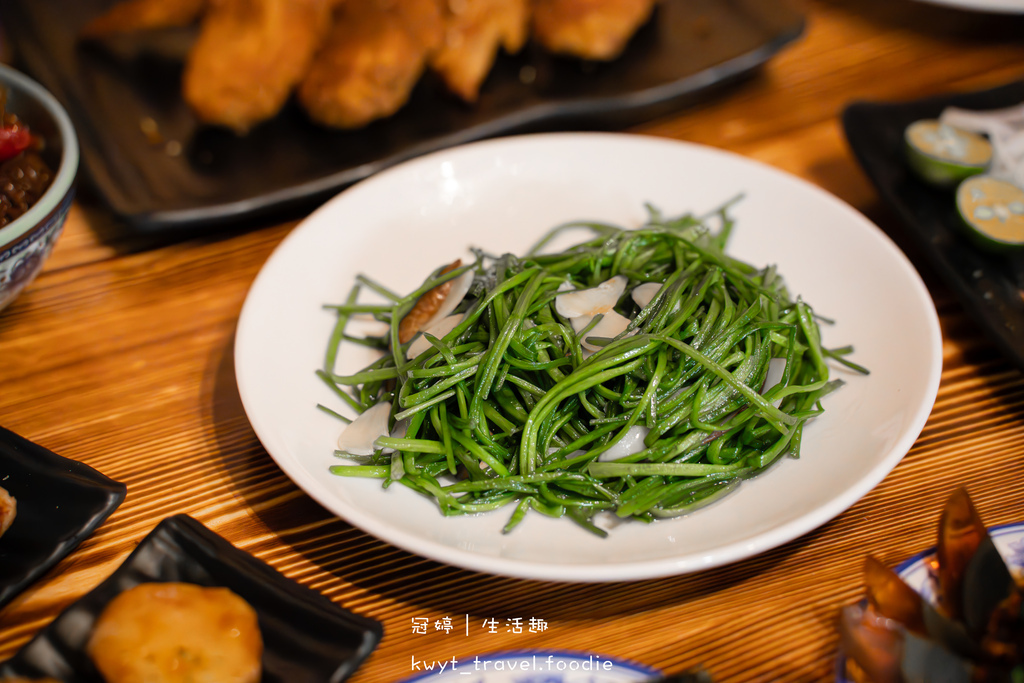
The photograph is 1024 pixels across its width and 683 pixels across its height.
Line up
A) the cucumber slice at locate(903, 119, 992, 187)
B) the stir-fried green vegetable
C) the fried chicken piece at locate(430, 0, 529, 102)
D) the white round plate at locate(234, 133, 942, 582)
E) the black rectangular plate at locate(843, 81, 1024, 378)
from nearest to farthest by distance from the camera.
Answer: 1. the white round plate at locate(234, 133, 942, 582)
2. the stir-fried green vegetable
3. the black rectangular plate at locate(843, 81, 1024, 378)
4. the cucumber slice at locate(903, 119, 992, 187)
5. the fried chicken piece at locate(430, 0, 529, 102)

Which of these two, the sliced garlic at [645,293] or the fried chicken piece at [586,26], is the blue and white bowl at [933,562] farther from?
the fried chicken piece at [586,26]

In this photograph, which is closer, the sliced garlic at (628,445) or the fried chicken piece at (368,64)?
the sliced garlic at (628,445)

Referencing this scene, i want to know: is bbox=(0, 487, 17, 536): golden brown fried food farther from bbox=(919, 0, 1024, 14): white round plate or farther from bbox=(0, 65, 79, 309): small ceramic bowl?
bbox=(919, 0, 1024, 14): white round plate

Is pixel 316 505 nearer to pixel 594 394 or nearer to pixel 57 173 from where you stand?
pixel 594 394

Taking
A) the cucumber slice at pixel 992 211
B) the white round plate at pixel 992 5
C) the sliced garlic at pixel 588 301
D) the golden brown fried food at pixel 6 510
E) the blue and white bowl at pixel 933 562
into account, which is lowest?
the blue and white bowl at pixel 933 562

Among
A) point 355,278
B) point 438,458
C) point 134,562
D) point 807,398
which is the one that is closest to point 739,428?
point 807,398

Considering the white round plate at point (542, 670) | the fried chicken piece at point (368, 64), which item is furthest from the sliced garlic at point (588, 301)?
the fried chicken piece at point (368, 64)

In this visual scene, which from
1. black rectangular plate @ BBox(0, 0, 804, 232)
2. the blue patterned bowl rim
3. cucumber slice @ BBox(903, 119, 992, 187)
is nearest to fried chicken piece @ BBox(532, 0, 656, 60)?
black rectangular plate @ BBox(0, 0, 804, 232)
